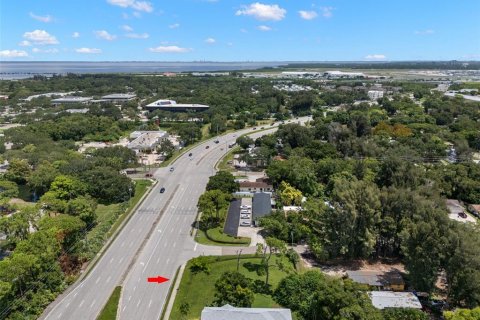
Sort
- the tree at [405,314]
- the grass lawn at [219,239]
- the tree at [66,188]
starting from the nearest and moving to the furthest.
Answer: the tree at [405,314] < the grass lawn at [219,239] < the tree at [66,188]

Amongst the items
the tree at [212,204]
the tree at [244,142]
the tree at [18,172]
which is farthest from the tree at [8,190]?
the tree at [244,142]

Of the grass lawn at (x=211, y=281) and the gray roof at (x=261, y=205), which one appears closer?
the grass lawn at (x=211, y=281)

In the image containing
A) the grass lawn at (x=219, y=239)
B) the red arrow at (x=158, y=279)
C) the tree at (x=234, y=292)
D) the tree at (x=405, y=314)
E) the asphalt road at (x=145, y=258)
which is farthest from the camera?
the grass lawn at (x=219, y=239)

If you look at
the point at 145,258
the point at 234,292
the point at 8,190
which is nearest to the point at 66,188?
the point at 8,190

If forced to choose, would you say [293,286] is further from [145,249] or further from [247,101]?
[247,101]

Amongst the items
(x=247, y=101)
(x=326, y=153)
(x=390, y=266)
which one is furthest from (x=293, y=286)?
(x=247, y=101)

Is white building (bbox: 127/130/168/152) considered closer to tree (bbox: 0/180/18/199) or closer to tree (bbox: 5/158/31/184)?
tree (bbox: 5/158/31/184)

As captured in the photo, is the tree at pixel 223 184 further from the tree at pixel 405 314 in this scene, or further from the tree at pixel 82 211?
the tree at pixel 405 314

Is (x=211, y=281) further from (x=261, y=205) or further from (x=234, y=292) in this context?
(x=261, y=205)
